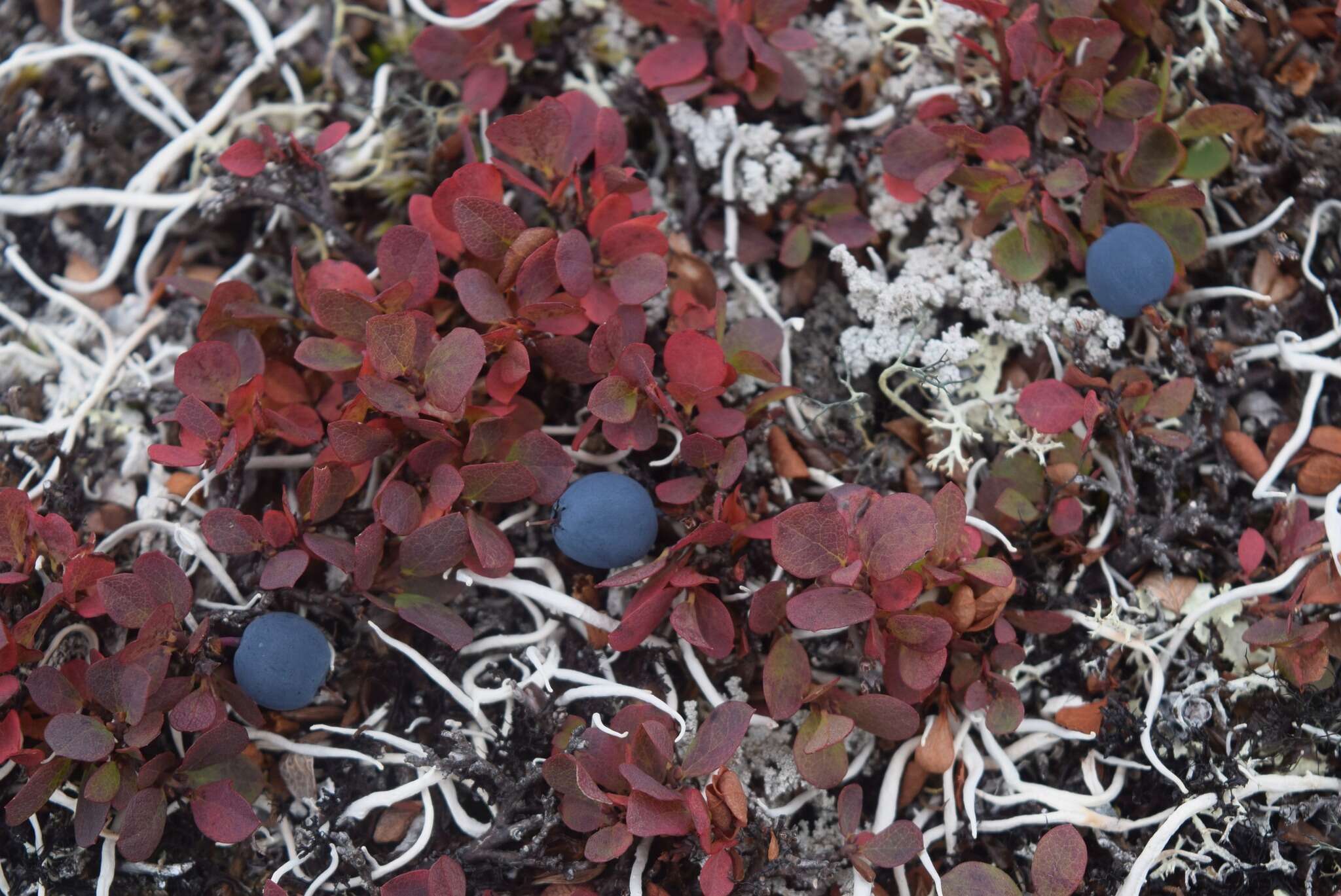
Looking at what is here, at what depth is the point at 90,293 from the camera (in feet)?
4.64

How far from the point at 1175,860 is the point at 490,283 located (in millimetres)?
1005

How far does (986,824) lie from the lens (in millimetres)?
1136

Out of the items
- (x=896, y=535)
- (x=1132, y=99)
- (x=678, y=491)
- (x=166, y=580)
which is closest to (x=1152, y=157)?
(x=1132, y=99)

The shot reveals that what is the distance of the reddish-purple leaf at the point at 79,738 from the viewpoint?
1.03 metres

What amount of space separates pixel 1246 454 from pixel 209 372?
1.25m

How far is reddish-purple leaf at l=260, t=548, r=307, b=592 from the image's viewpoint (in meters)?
1.09

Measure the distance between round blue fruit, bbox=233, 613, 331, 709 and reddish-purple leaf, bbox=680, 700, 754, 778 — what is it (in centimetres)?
43

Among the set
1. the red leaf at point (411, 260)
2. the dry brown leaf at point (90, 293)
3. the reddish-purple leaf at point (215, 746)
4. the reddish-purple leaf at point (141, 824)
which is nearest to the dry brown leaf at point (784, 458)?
the red leaf at point (411, 260)

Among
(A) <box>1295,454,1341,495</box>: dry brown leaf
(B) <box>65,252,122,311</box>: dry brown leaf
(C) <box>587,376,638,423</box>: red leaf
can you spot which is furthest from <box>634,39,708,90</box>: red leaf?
(A) <box>1295,454,1341,495</box>: dry brown leaf

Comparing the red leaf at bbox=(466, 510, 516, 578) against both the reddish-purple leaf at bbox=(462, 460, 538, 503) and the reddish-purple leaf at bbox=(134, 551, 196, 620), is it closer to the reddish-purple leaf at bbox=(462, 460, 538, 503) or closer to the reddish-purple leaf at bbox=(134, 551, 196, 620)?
the reddish-purple leaf at bbox=(462, 460, 538, 503)

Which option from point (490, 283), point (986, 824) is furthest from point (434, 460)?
point (986, 824)

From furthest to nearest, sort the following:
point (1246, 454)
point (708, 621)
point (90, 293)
Result: point (90, 293), point (1246, 454), point (708, 621)

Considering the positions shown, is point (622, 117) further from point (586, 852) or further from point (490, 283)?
point (586, 852)

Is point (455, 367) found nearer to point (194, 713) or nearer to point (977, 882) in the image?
point (194, 713)
